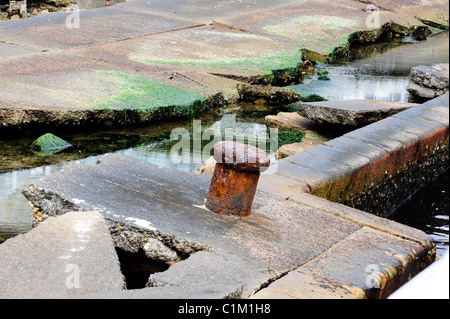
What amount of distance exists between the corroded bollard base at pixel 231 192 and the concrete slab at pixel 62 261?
0.54 metres

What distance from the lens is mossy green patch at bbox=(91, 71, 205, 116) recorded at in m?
5.22

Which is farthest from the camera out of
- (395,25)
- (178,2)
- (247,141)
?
(395,25)

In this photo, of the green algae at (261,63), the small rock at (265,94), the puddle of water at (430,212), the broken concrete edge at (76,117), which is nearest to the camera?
the puddle of water at (430,212)

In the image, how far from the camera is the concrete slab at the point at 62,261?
2.18 metres

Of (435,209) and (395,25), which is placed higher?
(395,25)

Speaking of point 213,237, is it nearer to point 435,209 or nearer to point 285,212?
point 285,212

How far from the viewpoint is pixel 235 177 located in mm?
2809

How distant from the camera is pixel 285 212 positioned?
10.1ft

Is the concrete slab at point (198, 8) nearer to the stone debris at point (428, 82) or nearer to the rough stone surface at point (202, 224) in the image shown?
the stone debris at point (428, 82)

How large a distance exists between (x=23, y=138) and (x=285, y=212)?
2.42 meters

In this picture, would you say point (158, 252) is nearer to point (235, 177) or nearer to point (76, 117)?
point (235, 177)

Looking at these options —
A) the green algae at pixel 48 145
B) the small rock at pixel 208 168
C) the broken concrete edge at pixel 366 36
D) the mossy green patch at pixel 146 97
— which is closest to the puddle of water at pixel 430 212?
the small rock at pixel 208 168

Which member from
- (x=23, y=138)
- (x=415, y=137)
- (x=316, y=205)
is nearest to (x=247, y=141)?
(x=415, y=137)

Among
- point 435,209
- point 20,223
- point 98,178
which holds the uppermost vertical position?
point 98,178
